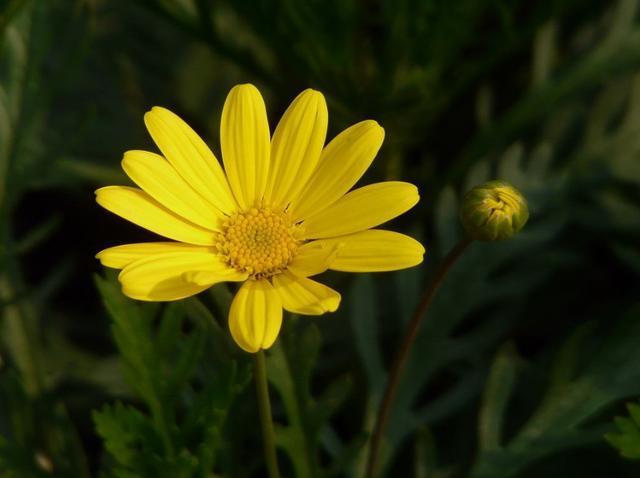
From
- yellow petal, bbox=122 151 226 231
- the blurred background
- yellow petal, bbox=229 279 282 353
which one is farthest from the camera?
the blurred background

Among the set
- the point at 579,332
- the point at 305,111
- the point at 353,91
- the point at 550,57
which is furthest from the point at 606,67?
the point at 305,111

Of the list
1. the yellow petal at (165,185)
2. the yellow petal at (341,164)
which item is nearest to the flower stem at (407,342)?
the yellow petal at (341,164)

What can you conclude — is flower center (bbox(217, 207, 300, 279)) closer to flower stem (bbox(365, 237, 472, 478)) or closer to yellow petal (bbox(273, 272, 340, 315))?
yellow petal (bbox(273, 272, 340, 315))

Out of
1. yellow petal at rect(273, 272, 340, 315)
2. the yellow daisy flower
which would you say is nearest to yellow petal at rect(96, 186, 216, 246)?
the yellow daisy flower

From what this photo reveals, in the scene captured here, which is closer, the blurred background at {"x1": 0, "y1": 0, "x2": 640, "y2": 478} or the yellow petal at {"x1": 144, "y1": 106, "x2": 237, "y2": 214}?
the yellow petal at {"x1": 144, "y1": 106, "x2": 237, "y2": 214}

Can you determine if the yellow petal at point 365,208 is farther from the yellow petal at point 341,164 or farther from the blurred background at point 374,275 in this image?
the blurred background at point 374,275

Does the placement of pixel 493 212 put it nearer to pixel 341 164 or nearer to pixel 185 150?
pixel 341 164

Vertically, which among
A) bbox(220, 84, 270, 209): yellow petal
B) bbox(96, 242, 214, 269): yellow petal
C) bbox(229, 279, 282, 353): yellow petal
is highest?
bbox(220, 84, 270, 209): yellow petal

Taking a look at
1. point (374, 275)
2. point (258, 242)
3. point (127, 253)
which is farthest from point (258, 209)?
point (374, 275)
